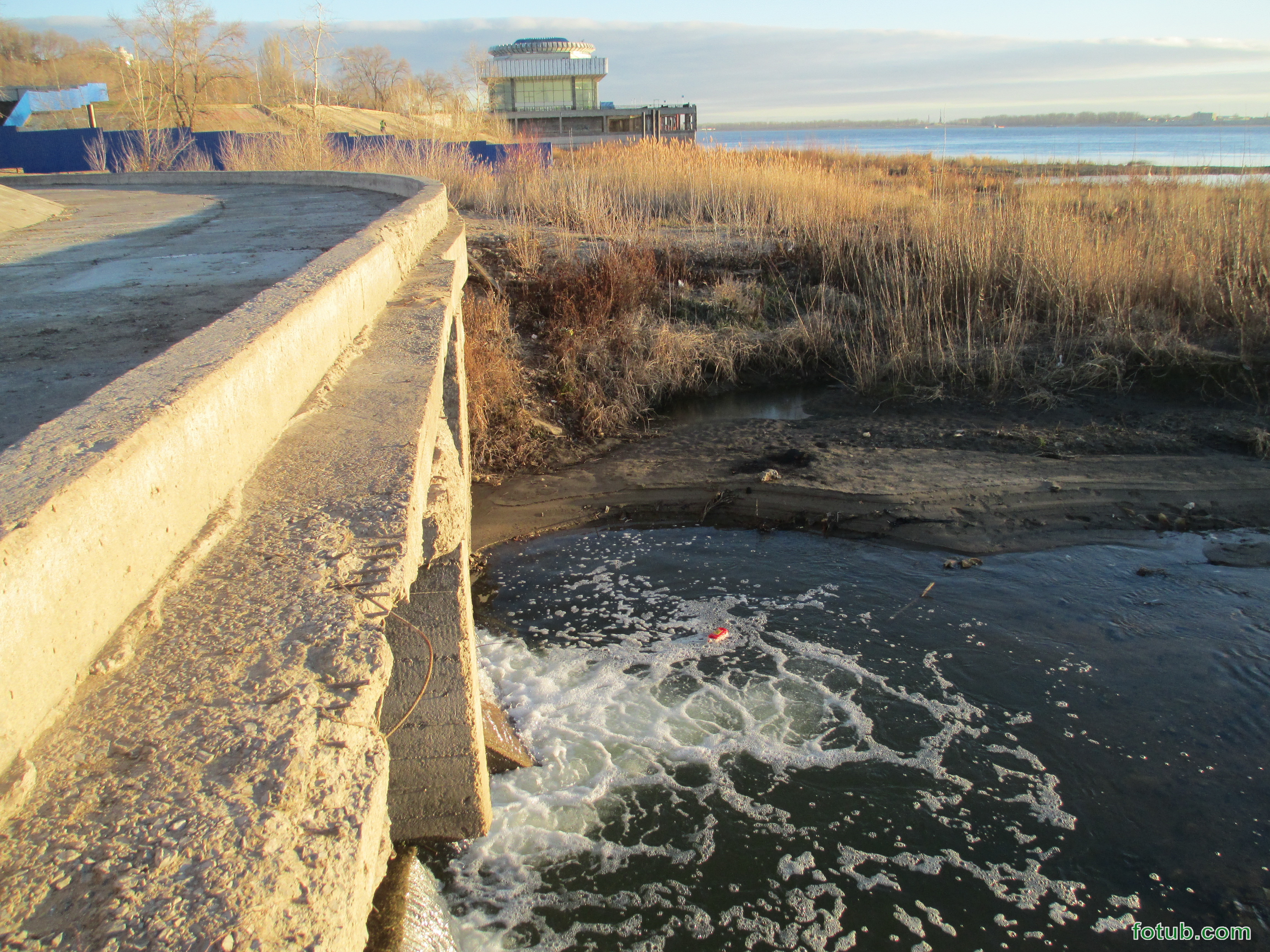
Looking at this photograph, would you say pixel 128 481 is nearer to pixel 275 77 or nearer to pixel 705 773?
pixel 705 773

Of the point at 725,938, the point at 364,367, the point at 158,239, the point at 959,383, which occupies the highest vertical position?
the point at 158,239

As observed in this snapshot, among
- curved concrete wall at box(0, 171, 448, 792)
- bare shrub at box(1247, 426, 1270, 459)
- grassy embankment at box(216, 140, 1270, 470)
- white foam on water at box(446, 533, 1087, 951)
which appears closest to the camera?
curved concrete wall at box(0, 171, 448, 792)

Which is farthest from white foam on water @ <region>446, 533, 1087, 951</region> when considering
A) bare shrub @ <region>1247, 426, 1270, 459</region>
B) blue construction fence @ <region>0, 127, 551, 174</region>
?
blue construction fence @ <region>0, 127, 551, 174</region>

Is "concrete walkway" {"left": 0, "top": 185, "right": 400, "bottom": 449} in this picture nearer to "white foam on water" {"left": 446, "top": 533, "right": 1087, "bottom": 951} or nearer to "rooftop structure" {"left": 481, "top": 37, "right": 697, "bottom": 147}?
"white foam on water" {"left": 446, "top": 533, "right": 1087, "bottom": 951}

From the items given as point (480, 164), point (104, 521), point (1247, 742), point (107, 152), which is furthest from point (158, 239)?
point (107, 152)

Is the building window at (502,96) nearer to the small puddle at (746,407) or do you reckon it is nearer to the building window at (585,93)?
the building window at (585,93)

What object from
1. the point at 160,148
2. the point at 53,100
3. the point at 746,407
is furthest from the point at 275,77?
the point at 746,407

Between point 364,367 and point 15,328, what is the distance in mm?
2010

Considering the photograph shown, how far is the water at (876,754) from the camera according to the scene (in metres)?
2.88

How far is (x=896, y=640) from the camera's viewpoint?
448 centimetres

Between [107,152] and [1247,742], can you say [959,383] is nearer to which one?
[1247,742]

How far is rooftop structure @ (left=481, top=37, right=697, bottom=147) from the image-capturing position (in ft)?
138

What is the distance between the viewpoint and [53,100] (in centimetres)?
3228

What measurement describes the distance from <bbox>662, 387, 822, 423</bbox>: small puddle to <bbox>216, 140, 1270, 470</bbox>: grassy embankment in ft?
0.61
